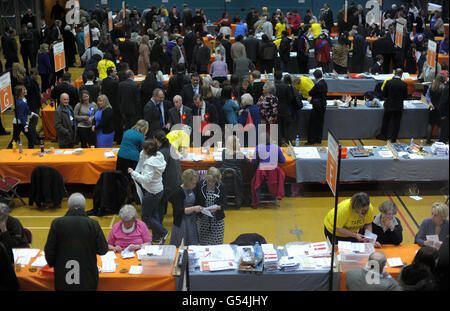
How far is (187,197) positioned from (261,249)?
1118 millimetres

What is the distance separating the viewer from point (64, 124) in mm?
9477

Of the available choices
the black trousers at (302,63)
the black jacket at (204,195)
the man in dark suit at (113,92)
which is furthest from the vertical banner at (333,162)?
the black trousers at (302,63)

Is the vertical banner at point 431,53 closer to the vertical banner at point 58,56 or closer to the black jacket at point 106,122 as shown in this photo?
the black jacket at point 106,122

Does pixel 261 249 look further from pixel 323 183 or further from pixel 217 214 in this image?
pixel 323 183

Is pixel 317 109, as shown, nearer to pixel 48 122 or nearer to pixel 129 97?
pixel 129 97

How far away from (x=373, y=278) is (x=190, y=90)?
243 inches

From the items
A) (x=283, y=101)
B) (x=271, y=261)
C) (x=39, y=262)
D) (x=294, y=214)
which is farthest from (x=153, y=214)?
(x=283, y=101)

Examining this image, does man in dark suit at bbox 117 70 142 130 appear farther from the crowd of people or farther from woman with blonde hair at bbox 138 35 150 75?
woman with blonde hair at bbox 138 35 150 75

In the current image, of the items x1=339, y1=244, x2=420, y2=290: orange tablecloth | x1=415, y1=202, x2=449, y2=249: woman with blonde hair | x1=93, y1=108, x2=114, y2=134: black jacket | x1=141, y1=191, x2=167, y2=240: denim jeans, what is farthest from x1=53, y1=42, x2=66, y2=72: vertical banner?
x1=415, y1=202, x2=449, y2=249: woman with blonde hair

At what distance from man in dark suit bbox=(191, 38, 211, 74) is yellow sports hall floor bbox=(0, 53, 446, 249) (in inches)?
227

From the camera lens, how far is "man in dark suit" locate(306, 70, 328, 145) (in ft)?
34.1

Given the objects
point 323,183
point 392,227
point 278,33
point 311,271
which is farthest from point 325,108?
point 278,33

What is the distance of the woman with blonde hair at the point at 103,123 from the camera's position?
896 centimetres

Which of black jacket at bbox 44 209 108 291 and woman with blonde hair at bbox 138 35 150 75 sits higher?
woman with blonde hair at bbox 138 35 150 75
